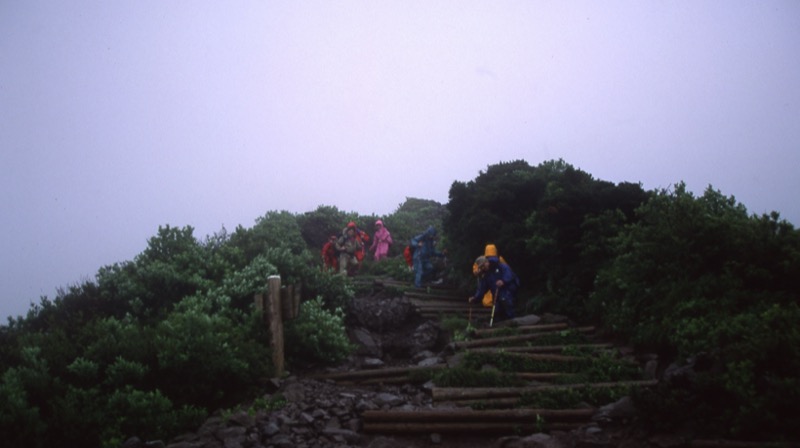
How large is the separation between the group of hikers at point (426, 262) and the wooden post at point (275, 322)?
16.6 feet

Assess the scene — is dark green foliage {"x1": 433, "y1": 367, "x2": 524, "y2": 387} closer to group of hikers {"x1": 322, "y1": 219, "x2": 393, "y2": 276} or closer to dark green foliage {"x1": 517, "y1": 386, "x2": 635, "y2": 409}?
dark green foliage {"x1": 517, "y1": 386, "x2": 635, "y2": 409}

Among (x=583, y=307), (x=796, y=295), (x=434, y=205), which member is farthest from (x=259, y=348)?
(x=434, y=205)

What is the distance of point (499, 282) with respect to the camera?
12773mm

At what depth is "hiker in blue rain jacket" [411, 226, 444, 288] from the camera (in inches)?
682

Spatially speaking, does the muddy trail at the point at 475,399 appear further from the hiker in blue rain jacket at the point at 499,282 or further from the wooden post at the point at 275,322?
the hiker in blue rain jacket at the point at 499,282

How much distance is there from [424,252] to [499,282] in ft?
16.4

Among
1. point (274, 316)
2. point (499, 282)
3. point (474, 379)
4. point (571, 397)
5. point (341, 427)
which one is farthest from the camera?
point (499, 282)

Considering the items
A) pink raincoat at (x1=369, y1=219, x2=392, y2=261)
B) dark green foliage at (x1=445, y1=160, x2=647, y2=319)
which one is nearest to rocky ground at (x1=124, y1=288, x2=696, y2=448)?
dark green foliage at (x1=445, y1=160, x2=647, y2=319)

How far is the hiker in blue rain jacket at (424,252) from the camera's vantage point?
682 inches

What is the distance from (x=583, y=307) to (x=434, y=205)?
2637 centimetres

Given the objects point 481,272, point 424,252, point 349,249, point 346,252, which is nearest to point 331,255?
point 346,252

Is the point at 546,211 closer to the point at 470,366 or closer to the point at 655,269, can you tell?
the point at 655,269

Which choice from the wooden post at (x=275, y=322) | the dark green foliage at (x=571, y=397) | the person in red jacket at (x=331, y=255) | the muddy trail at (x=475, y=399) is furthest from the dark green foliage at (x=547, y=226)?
the wooden post at (x=275, y=322)

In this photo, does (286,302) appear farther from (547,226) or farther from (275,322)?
(547,226)
